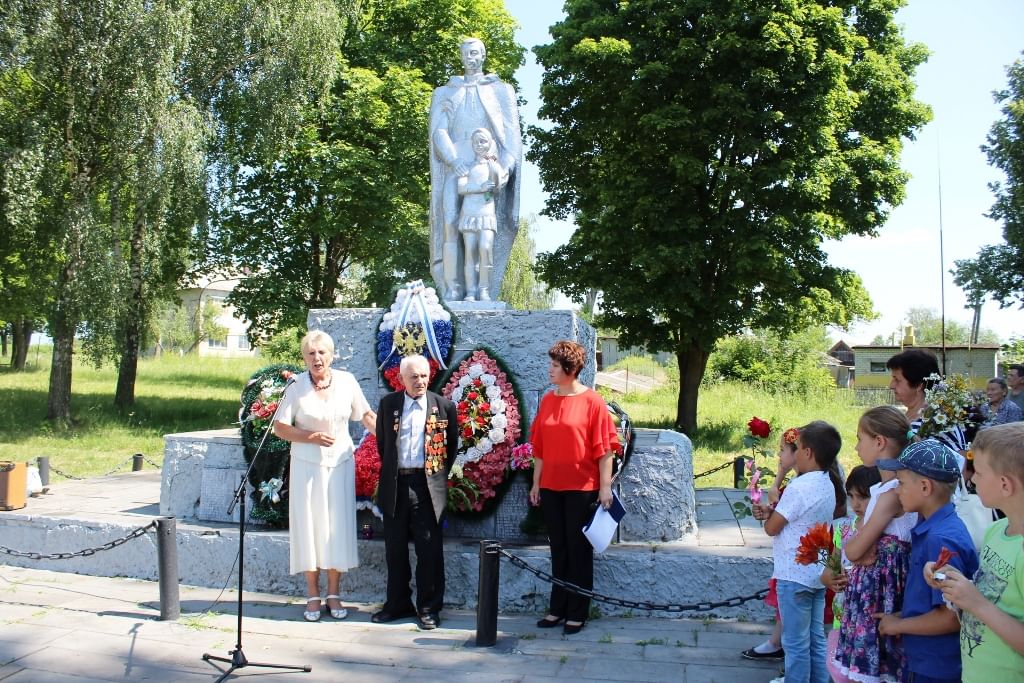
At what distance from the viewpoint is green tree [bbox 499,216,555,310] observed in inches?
1350

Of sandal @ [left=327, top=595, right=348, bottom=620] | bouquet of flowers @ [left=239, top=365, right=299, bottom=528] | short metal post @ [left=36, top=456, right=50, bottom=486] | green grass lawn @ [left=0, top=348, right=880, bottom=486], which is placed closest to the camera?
sandal @ [left=327, top=595, right=348, bottom=620]

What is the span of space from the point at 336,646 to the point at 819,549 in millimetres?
3053

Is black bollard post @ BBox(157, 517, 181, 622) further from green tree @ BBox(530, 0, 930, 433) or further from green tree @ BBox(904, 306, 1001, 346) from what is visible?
green tree @ BBox(904, 306, 1001, 346)

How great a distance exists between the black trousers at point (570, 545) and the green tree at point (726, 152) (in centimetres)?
1149

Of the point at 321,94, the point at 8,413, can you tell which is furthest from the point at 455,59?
the point at 8,413

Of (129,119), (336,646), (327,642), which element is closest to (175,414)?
(129,119)

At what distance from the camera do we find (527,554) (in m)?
5.93

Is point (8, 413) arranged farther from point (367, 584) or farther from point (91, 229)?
point (367, 584)

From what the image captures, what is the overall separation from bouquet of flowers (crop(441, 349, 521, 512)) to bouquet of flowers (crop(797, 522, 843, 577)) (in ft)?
9.80

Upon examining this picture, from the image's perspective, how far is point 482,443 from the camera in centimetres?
621

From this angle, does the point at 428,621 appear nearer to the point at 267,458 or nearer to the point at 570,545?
the point at 570,545

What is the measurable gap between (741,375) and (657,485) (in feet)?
80.8

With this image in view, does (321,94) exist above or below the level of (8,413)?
above

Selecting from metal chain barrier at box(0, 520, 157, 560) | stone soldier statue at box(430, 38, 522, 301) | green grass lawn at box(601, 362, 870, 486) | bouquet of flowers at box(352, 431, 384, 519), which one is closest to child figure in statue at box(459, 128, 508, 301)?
stone soldier statue at box(430, 38, 522, 301)
